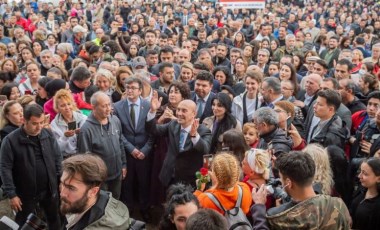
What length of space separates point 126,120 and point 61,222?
1252mm

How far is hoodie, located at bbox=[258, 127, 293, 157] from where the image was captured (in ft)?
13.0

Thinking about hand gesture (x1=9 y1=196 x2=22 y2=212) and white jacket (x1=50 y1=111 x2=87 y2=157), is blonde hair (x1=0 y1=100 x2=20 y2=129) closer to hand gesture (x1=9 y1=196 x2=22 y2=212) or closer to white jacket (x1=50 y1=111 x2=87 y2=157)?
white jacket (x1=50 y1=111 x2=87 y2=157)

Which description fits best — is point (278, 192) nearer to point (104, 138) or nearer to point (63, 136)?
point (104, 138)

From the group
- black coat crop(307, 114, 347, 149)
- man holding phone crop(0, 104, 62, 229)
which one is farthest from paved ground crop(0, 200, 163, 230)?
black coat crop(307, 114, 347, 149)

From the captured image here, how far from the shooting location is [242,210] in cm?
301

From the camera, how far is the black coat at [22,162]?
404 cm

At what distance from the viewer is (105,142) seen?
4469 mm

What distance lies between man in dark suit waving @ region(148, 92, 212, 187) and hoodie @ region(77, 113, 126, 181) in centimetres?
50

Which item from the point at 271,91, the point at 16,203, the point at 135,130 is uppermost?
the point at 271,91

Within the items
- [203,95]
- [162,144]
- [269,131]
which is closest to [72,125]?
[162,144]

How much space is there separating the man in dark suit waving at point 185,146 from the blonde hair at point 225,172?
4.59ft

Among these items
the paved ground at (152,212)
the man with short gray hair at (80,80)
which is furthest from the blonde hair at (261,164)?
the man with short gray hair at (80,80)

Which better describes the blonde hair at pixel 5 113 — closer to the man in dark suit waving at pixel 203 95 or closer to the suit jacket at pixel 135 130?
the suit jacket at pixel 135 130

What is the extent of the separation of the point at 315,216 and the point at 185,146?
89.2 inches
